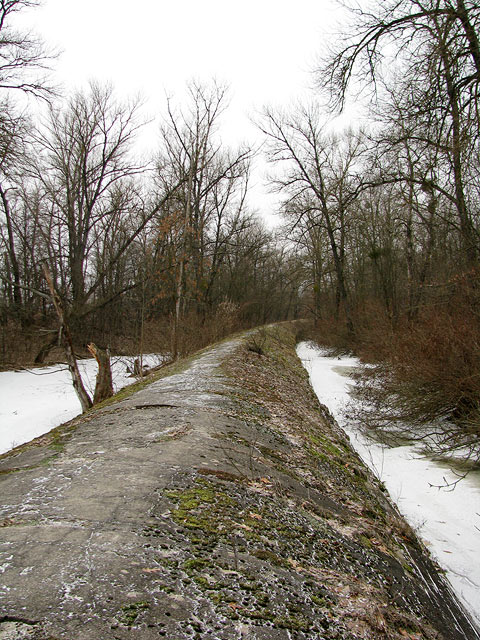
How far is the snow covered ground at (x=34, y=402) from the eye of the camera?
6.63m

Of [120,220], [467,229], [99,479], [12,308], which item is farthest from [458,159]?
[120,220]

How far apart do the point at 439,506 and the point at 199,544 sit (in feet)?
9.43

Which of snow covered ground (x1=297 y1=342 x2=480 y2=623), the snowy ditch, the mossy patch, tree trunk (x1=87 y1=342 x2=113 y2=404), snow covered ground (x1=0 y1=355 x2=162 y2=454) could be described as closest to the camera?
the mossy patch

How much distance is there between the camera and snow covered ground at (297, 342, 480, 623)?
249cm

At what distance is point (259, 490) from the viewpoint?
216 cm

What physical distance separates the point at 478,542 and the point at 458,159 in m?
4.85

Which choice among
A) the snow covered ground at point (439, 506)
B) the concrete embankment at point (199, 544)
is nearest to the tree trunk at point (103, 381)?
the concrete embankment at point (199, 544)

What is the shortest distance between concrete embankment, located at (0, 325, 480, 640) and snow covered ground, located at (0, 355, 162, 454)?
3.36m

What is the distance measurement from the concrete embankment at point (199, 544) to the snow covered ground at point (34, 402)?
3360mm

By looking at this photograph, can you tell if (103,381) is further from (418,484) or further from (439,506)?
(439,506)

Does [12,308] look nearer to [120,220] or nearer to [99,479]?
[120,220]

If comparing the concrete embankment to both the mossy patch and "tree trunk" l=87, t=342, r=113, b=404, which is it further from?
"tree trunk" l=87, t=342, r=113, b=404

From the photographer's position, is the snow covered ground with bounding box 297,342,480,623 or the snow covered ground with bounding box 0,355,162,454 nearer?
the snow covered ground with bounding box 297,342,480,623

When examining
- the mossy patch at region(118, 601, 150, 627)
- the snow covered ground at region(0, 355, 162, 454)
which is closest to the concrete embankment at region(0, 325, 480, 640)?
the mossy patch at region(118, 601, 150, 627)
